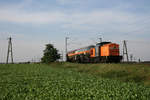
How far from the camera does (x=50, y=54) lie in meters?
78.8

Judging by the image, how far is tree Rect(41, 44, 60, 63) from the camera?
257 ft

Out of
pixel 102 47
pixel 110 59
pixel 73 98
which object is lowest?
pixel 73 98

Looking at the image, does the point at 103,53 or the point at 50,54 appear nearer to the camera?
the point at 103,53

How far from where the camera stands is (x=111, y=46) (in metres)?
32.2

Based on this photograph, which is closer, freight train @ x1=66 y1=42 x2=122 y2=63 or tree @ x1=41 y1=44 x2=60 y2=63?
freight train @ x1=66 y1=42 x2=122 y2=63

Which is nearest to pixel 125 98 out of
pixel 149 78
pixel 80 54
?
pixel 149 78

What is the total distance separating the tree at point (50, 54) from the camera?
7844 centimetres

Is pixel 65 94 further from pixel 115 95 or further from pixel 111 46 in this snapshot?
pixel 111 46

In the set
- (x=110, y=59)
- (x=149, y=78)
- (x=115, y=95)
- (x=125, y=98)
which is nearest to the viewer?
(x=125, y=98)

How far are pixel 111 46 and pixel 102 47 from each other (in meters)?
2.35

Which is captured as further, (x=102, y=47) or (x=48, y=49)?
(x=48, y=49)

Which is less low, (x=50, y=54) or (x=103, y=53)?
(x=50, y=54)

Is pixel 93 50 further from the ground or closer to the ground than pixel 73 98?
further from the ground

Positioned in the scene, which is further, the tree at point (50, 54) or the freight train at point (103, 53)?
the tree at point (50, 54)
